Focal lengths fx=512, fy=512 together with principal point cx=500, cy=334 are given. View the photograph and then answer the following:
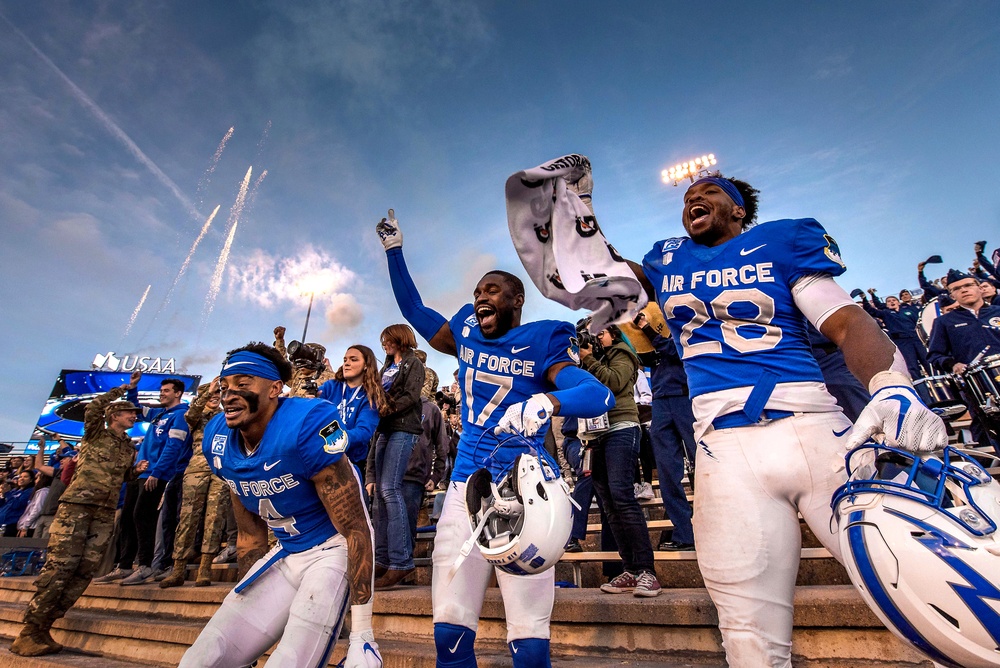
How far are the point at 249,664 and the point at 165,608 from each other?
4101mm

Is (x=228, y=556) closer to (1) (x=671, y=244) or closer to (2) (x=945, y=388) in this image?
(1) (x=671, y=244)

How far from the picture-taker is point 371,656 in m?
2.37

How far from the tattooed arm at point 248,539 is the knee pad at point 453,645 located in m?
1.58

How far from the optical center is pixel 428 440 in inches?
229

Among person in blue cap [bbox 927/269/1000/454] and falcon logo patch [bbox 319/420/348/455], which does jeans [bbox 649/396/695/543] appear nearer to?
falcon logo patch [bbox 319/420/348/455]

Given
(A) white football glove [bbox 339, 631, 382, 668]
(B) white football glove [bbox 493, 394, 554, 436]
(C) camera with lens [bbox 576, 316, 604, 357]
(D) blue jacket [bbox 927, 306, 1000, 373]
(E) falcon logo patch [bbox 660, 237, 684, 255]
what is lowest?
(A) white football glove [bbox 339, 631, 382, 668]

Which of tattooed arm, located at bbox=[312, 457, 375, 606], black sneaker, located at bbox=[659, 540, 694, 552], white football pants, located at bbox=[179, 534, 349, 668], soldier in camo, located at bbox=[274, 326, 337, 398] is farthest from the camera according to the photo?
soldier in camo, located at bbox=[274, 326, 337, 398]

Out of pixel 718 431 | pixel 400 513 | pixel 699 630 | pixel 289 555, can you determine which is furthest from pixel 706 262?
pixel 400 513

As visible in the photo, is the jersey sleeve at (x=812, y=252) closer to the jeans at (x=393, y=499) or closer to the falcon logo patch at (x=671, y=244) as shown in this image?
the falcon logo patch at (x=671, y=244)

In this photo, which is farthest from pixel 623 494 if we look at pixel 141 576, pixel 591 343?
pixel 141 576

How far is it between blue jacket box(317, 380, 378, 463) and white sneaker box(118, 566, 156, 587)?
13.5 feet

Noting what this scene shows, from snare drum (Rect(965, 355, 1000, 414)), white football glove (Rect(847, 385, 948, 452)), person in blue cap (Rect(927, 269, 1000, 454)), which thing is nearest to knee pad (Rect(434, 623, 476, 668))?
white football glove (Rect(847, 385, 948, 452))

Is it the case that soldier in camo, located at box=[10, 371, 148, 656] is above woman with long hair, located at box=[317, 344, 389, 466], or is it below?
below

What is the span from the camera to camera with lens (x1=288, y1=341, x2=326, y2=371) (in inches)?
255
